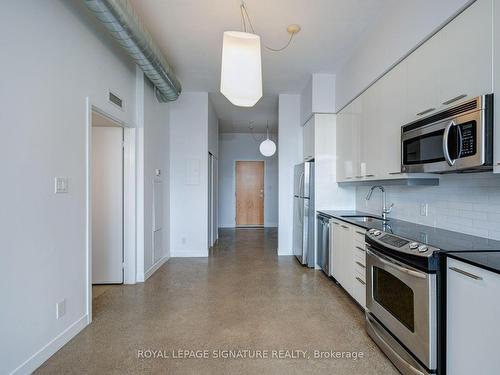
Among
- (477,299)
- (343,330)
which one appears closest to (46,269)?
(343,330)

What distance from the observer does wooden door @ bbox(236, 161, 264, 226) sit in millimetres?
8977

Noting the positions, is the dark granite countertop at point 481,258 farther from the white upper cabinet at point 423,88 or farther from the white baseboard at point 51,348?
the white baseboard at point 51,348

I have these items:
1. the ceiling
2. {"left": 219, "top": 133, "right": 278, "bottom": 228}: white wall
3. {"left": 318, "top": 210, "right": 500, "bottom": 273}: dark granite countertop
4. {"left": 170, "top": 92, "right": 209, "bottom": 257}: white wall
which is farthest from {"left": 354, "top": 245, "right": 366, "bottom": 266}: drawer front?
{"left": 219, "top": 133, "right": 278, "bottom": 228}: white wall

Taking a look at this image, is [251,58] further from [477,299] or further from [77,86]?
[477,299]

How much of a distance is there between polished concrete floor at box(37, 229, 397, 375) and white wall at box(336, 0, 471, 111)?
8.23 ft

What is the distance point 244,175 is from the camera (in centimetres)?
900

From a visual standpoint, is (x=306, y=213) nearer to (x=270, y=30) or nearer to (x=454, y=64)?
(x=270, y=30)

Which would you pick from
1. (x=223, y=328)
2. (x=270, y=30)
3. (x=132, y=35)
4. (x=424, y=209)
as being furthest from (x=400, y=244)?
(x=132, y=35)

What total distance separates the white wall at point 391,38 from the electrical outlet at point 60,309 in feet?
11.7

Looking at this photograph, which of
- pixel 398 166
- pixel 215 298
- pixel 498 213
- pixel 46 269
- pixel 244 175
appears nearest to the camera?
pixel 498 213

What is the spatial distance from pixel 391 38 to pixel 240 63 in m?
1.66

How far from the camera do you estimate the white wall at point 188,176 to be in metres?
5.00

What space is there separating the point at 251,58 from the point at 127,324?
2.58 m

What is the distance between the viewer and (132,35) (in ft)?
8.16
